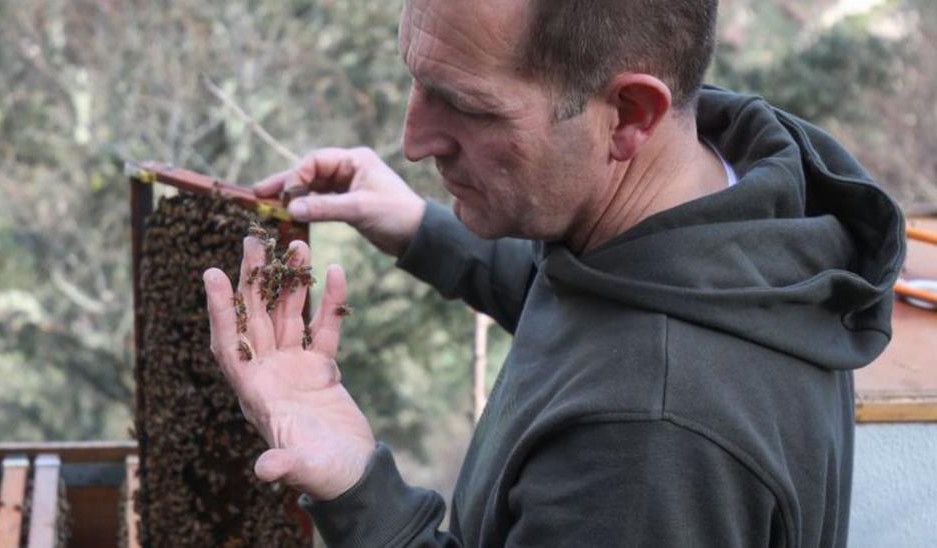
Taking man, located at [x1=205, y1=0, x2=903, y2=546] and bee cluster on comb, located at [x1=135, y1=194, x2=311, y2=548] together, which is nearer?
man, located at [x1=205, y1=0, x2=903, y2=546]

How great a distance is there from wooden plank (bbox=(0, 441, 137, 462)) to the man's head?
1914mm

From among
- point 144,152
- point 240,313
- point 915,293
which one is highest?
point 240,313

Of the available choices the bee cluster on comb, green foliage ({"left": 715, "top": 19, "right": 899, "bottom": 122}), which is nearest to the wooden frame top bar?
the bee cluster on comb

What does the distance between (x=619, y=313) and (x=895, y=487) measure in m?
0.95

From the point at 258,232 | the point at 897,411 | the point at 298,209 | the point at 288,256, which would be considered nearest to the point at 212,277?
the point at 288,256

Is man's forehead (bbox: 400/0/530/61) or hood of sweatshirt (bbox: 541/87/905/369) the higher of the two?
man's forehead (bbox: 400/0/530/61)

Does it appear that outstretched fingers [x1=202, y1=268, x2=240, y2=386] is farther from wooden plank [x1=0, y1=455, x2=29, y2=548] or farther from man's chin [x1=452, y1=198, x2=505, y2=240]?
wooden plank [x1=0, y1=455, x2=29, y2=548]

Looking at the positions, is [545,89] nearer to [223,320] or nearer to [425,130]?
[425,130]

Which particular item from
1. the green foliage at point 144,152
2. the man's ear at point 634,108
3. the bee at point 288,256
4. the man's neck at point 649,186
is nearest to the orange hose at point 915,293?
the man's neck at point 649,186

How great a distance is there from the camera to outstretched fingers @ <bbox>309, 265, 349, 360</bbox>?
187 cm

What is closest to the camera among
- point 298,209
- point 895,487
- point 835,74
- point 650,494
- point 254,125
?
point 650,494

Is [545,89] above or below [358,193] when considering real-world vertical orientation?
above

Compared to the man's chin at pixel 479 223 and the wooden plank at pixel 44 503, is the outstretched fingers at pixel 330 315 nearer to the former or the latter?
the man's chin at pixel 479 223

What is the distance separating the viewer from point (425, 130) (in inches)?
69.7
